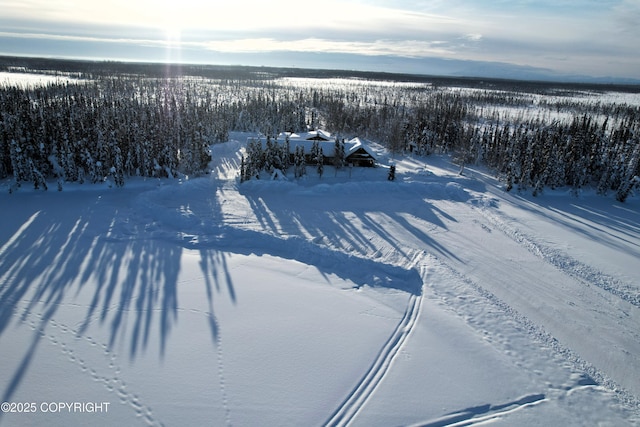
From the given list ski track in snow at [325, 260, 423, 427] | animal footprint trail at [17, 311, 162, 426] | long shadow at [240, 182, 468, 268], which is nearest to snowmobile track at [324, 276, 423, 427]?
ski track in snow at [325, 260, 423, 427]

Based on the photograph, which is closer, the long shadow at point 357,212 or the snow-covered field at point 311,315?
the snow-covered field at point 311,315

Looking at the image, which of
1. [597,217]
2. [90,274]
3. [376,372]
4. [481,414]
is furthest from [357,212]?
[597,217]

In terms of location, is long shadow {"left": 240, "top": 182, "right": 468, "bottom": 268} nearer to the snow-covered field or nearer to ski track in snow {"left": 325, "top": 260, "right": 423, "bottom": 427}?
the snow-covered field

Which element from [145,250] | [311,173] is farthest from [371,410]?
[311,173]

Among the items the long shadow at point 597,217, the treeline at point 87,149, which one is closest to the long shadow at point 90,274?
the treeline at point 87,149

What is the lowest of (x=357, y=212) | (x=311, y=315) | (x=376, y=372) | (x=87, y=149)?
(x=376, y=372)

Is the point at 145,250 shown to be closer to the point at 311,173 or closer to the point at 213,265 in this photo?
the point at 213,265

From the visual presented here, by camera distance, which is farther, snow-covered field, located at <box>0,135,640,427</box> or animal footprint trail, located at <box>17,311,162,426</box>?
snow-covered field, located at <box>0,135,640,427</box>

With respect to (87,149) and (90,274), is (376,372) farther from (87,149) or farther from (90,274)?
(87,149)

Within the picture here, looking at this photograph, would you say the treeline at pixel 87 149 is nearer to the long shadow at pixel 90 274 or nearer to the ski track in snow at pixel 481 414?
the long shadow at pixel 90 274
